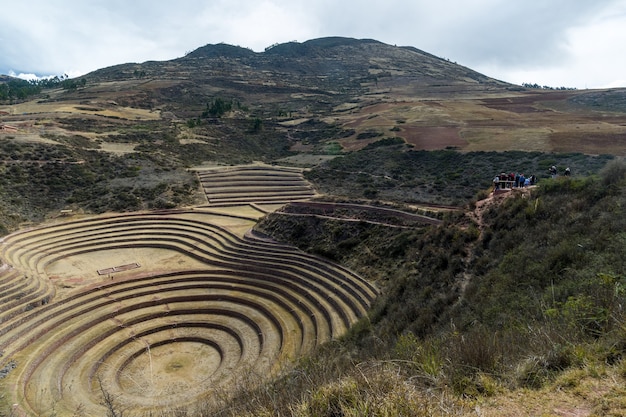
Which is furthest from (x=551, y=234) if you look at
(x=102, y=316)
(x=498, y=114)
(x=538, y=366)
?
(x=498, y=114)

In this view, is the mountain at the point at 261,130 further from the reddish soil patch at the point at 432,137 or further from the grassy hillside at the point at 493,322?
the grassy hillside at the point at 493,322

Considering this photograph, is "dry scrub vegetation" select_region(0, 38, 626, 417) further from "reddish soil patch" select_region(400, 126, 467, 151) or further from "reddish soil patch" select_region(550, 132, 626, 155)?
"reddish soil patch" select_region(400, 126, 467, 151)

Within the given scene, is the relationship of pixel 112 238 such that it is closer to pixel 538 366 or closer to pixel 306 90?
pixel 538 366

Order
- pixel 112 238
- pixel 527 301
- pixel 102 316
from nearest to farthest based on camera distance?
pixel 527 301, pixel 102 316, pixel 112 238

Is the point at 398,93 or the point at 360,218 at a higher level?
the point at 398,93

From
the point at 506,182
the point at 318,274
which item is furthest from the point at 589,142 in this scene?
the point at 318,274

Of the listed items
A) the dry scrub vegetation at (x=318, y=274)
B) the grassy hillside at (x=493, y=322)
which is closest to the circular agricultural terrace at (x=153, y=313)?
the dry scrub vegetation at (x=318, y=274)

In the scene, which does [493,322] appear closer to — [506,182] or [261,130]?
[506,182]
